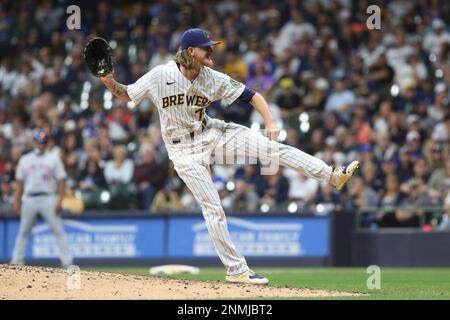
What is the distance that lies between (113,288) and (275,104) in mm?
11648

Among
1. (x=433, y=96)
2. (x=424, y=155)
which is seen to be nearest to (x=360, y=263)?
(x=424, y=155)

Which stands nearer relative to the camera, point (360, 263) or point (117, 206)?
point (360, 263)

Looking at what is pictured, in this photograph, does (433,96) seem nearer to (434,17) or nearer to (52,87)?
(434,17)

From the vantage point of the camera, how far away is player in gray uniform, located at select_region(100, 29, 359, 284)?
10.9 metres

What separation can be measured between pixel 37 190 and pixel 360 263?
5.77 m

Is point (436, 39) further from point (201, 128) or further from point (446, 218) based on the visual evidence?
point (201, 128)

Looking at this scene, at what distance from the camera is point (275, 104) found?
21391mm

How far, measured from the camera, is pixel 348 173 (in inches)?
419

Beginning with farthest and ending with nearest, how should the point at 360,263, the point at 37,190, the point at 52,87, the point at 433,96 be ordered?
the point at 52,87 < the point at 433,96 < the point at 360,263 < the point at 37,190

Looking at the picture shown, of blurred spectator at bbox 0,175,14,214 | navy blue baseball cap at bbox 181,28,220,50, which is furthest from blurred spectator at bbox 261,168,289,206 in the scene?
navy blue baseball cap at bbox 181,28,220,50

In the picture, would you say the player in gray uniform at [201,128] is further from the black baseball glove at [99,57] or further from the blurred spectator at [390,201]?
the blurred spectator at [390,201]

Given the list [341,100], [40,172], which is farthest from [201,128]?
[341,100]

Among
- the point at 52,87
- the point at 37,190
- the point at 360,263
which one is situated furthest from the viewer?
the point at 52,87
